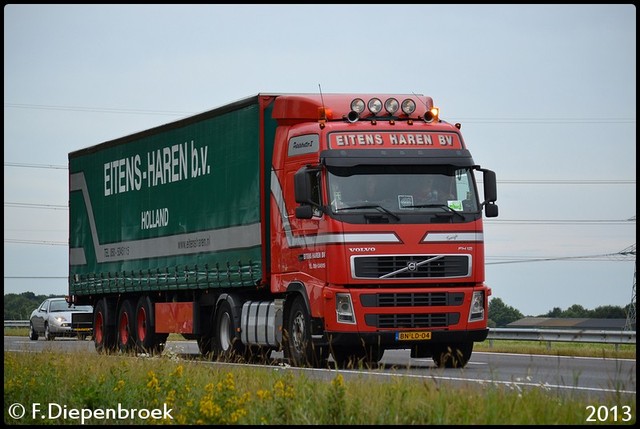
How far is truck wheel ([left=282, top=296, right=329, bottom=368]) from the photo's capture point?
794 inches

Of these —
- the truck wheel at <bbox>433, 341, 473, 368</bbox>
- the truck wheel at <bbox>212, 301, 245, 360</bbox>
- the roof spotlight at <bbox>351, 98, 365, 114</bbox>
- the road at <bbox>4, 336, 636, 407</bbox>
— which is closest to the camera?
the road at <bbox>4, 336, 636, 407</bbox>

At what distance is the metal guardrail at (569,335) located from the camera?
25625 millimetres

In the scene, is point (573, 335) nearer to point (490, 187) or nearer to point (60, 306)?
point (490, 187)

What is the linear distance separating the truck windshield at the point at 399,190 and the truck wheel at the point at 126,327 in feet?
30.2

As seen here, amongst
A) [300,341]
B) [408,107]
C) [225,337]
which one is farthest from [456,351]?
[225,337]

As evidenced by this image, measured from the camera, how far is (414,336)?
19.8 meters

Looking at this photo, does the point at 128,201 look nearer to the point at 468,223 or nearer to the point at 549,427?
the point at 468,223

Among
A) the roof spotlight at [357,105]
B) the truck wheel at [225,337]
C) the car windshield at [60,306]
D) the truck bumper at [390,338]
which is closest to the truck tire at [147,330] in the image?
the truck wheel at [225,337]

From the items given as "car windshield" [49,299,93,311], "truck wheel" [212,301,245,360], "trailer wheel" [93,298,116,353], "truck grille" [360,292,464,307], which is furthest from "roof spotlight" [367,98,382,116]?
"car windshield" [49,299,93,311]

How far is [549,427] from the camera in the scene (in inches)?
402

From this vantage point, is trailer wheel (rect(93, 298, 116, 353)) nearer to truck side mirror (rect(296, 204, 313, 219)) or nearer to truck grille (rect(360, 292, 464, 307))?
truck side mirror (rect(296, 204, 313, 219))

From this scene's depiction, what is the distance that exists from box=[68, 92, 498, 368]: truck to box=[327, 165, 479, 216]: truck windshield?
0.8 inches

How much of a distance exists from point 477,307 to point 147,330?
8.86 metres

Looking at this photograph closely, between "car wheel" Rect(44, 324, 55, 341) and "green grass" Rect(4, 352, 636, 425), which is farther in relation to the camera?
"car wheel" Rect(44, 324, 55, 341)
